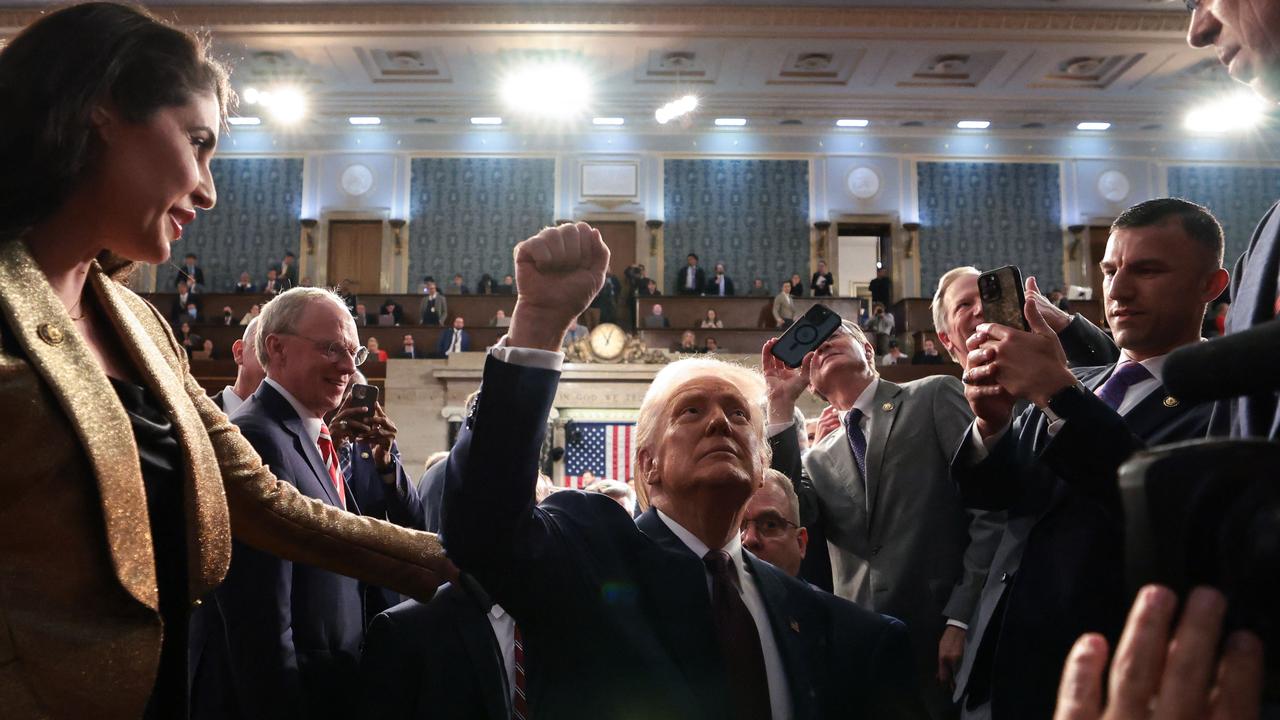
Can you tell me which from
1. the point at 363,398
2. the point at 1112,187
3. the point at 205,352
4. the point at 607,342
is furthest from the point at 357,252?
the point at 363,398

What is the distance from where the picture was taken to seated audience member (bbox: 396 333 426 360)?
449 inches

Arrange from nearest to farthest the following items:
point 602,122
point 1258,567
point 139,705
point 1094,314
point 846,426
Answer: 1. point 1258,567
2. point 139,705
3. point 846,426
4. point 1094,314
5. point 602,122

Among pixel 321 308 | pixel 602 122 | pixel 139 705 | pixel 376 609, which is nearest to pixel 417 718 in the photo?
pixel 376 609

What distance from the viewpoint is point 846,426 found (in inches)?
105

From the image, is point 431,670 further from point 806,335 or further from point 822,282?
point 822,282

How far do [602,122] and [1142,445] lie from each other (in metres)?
13.8

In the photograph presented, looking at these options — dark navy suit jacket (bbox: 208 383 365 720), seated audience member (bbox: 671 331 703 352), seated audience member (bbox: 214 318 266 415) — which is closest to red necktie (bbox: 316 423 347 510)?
dark navy suit jacket (bbox: 208 383 365 720)

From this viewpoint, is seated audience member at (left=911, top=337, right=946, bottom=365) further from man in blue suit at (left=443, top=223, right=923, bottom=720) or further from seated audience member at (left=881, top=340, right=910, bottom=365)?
man in blue suit at (left=443, top=223, right=923, bottom=720)

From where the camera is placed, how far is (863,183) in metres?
14.9

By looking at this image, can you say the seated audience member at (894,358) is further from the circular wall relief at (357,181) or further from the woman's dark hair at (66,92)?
the woman's dark hair at (66,92)

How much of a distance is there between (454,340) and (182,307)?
13.8ft

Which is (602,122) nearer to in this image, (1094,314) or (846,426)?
(1094,314)

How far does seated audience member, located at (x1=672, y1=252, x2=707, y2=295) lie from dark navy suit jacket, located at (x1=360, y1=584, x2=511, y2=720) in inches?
489

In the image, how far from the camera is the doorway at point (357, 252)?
579 inches
